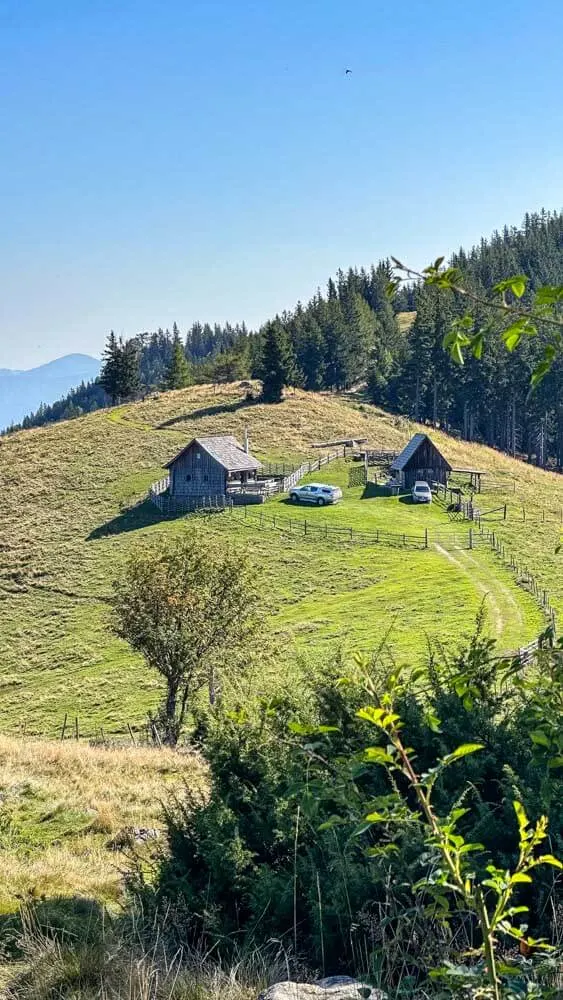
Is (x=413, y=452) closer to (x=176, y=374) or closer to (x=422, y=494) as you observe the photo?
(x=422, y=494)

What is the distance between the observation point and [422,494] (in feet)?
180

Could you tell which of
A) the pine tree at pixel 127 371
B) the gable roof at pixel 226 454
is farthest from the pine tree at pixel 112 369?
the gable roof at pixel 226 454

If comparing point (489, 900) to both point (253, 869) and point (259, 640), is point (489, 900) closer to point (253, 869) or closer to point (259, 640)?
point (253, 869)

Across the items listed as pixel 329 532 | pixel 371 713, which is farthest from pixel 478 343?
pixel 329 532

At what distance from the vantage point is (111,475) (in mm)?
66125

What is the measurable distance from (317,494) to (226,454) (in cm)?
854

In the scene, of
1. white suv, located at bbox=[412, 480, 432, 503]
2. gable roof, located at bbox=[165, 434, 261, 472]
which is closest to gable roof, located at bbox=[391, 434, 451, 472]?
white suv, located at bbox=[412, 480, 432, 503]

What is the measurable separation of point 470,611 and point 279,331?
178 feet

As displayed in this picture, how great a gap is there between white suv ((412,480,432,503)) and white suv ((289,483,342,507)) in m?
5.38

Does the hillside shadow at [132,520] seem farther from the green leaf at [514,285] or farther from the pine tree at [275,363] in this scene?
the green leaf at [514,285]

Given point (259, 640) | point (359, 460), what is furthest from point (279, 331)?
point (259, 640)

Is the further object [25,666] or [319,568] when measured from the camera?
[319,568]

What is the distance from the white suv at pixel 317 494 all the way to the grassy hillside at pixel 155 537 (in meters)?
1.27

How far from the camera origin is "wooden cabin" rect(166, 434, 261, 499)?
187ft
